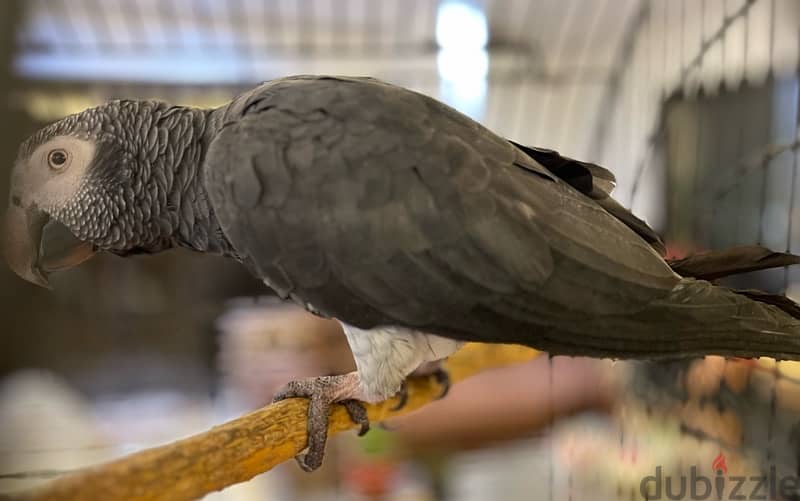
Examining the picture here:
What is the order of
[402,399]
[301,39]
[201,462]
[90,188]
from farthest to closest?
1. [301,39]
2. [402,399]
3. [90,188]
4. [201,462]

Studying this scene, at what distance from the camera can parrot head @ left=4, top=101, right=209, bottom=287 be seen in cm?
60

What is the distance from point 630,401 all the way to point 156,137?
0.90 metres

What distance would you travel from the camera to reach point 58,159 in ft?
1.97

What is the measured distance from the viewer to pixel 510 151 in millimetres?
600

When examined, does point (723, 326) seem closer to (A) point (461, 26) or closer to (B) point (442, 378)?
(B) point (442, 378)

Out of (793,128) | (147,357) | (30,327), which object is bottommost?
(147,357)

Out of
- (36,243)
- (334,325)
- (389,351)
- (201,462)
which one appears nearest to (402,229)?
(389,351)

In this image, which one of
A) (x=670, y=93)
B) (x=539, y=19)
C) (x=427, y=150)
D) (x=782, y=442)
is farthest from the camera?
(x=539, y=19)

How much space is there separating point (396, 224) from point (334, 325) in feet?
2.15

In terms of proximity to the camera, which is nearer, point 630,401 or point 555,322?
point 555,322

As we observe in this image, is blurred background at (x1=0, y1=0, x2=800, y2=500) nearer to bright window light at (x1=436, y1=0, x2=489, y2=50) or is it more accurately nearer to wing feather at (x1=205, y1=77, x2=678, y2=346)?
bright window light at (x1=436, y1=0, x2=489, y2=50)

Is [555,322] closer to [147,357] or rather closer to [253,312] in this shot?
[253,312]

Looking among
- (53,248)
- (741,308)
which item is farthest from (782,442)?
(53,248)

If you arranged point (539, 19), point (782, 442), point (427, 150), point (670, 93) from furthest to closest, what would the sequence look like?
point (539, 19) → point (670, 93) → point (782, 442) → point (427, 150)
